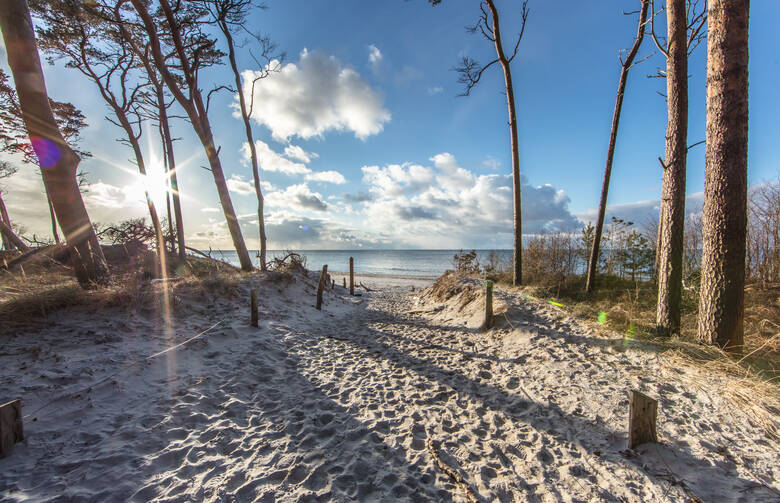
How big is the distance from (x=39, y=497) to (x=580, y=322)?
8.17m

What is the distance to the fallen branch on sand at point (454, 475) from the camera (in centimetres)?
248

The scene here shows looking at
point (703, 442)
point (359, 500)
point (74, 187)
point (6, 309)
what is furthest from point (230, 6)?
point (703, 442)

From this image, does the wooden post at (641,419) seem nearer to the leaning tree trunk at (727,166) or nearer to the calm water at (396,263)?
the leaning tree trunk at (727,166)

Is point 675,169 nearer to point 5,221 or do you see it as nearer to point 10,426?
point 10,426

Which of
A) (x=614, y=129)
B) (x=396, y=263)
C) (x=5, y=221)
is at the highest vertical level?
(x=614, y=129)

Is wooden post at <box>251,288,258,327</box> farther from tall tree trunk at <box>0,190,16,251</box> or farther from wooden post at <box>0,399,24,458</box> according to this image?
tall tree trunk at <box>0,190,16,251</box>

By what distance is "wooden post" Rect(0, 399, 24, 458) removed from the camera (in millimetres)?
2432

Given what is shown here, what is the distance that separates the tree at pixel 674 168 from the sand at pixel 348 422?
1108mm

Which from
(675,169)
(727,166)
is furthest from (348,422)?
(675,169)

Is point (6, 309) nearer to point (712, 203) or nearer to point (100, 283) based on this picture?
point (100, 283)

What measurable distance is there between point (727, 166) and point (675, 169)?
39.3 inches

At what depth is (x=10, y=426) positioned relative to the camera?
2502 millimetres

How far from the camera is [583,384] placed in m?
4.15

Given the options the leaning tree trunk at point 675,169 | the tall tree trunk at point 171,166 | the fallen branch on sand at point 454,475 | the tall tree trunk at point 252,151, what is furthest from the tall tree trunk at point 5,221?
the leaning tree trunk at point 675,169
